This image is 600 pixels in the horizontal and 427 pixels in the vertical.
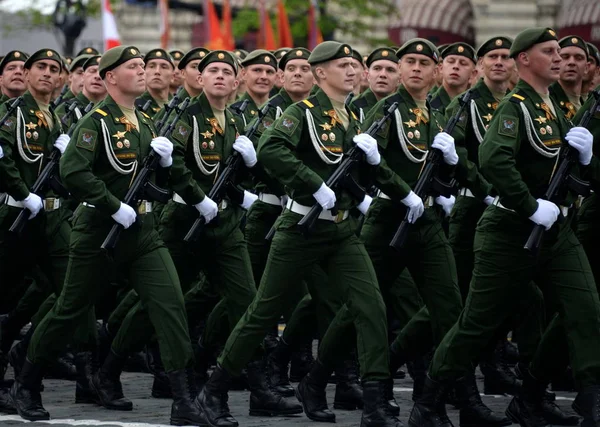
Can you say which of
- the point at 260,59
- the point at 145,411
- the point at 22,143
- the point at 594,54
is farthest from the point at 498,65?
the point at 145,411

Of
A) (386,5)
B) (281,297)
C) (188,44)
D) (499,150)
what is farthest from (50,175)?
(188,44)

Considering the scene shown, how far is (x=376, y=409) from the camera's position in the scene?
26.5ft

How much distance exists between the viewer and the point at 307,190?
823 cm

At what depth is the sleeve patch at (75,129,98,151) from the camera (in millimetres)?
8414

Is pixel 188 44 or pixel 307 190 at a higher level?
pixel 307 190

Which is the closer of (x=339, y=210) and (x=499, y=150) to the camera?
(x=499, y=150)

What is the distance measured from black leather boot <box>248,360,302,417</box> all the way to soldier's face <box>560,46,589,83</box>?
257 cm

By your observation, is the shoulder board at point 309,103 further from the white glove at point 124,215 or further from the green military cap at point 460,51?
the green military cap at point 460,51

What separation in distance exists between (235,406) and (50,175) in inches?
70.4

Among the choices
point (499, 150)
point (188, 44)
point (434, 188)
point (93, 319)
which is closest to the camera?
point (499, 150)

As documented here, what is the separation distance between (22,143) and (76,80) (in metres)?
2.81

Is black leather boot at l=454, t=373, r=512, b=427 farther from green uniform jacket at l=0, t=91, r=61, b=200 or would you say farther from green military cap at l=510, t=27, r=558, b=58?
green uniform jacket at l=0, t=91, r=61, b=200

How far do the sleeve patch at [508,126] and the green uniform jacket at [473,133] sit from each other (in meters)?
1.38

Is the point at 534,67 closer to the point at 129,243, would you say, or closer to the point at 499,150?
the point at 499,150
